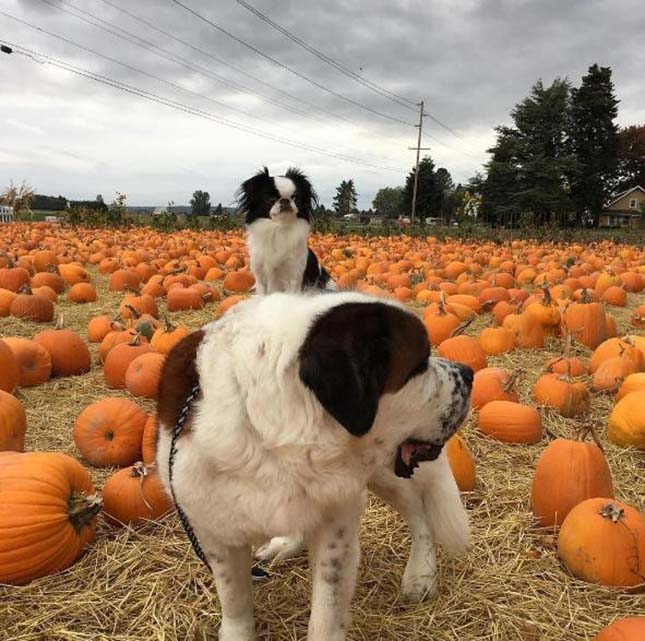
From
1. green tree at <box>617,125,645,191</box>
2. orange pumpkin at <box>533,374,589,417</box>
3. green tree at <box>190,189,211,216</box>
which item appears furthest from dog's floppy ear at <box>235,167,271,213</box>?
green tree at <box>617,125,645,191</box>

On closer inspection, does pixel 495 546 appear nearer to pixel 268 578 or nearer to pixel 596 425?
pixel 268 578

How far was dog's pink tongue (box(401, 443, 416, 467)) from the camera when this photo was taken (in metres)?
1.94

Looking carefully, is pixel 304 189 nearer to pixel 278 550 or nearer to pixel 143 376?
pixel 143 376

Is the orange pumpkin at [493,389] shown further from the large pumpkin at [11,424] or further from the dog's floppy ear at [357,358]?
the large pumpkin at [11,424]

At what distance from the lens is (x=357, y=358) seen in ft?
4.97

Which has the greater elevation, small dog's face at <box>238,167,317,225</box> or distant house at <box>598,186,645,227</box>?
distant house at <box>598,186,645,227</box>

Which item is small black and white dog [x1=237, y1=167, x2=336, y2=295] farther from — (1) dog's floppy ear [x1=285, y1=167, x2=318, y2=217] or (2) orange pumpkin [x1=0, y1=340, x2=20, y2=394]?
(2) orange pumpkin [x1=0, y1=340, x2=20, y2=394]

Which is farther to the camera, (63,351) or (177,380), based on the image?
(63,351)

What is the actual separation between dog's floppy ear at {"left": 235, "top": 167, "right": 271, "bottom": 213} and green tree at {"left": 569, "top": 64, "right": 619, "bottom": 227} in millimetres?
57553

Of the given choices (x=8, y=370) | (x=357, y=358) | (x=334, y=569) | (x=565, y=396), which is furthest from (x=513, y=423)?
(x=8, y=370)

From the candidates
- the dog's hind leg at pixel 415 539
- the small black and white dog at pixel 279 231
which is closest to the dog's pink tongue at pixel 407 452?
the dog's hind leg at pixel 415 539

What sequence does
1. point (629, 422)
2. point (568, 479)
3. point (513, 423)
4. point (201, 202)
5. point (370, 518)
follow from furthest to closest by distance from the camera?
point (201, 202)
point (513, 423)
point (629, 422)
point (370, 518)
point (568, 479)

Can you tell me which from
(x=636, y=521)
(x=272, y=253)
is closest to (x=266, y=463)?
(x=636, y=521)

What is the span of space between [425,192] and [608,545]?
65.1 metres
